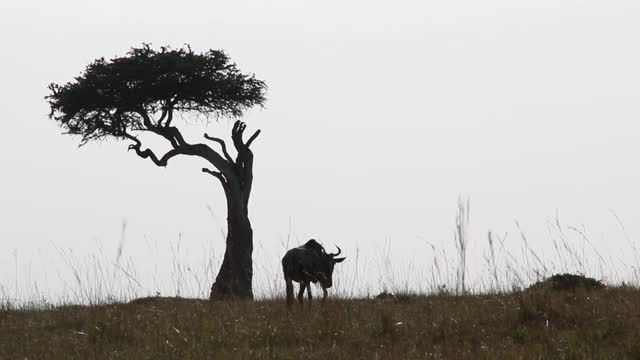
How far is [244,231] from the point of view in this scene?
2136cm

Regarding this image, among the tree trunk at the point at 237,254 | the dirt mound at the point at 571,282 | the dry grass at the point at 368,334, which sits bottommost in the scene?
the dry grass at the point at 368,334

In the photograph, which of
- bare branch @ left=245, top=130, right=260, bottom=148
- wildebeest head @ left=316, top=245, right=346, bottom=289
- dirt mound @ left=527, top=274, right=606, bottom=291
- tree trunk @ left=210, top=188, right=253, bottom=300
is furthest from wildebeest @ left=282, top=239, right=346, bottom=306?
bare branch @ left=245, top=130, right=260, bottom=148

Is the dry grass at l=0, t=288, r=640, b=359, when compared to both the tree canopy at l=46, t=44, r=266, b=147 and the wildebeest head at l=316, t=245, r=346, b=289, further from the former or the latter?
the tree canopy at l=46, t=44, r=266, b=147

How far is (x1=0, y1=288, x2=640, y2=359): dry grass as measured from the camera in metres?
7.70

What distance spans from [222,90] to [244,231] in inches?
171

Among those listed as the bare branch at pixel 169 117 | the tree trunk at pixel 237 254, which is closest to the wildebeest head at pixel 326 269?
the tree trunk at pixel 237 254

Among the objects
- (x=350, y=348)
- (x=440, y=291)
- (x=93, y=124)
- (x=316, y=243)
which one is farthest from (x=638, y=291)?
(x=93, y=124)

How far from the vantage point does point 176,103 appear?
2317cm

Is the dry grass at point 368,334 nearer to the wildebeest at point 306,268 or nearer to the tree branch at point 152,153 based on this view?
the wildebeest at point 306,268

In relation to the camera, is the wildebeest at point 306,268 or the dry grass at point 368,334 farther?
the wildebeest at point 306,268

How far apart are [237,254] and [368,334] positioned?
41.5 feet

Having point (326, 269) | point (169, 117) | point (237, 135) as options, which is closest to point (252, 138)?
point (237, 135)

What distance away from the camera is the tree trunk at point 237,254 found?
822 inches

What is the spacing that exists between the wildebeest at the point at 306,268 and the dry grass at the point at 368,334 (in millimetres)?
920
